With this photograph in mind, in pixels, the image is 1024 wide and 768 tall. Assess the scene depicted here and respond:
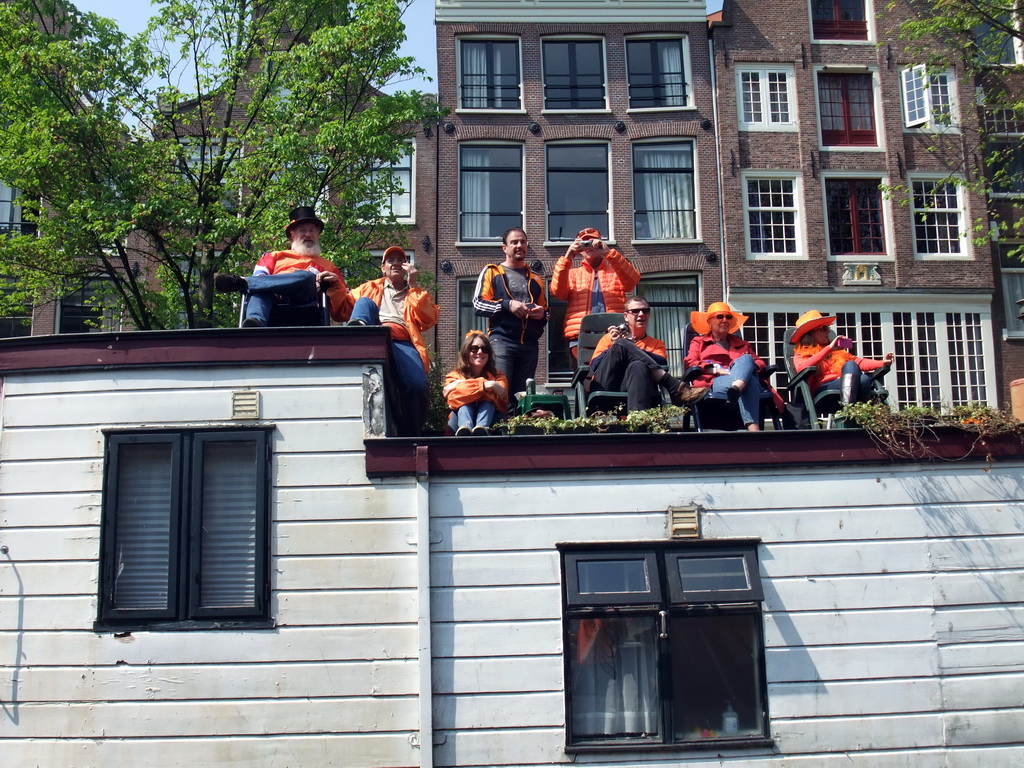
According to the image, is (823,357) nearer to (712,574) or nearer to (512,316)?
(512,316)

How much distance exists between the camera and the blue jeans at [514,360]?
32.7 feet

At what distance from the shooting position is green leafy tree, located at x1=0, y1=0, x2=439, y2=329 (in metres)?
16.3

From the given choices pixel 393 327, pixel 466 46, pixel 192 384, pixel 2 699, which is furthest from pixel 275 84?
pixel 2 699

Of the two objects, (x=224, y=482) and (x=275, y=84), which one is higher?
(x=275, y=84)

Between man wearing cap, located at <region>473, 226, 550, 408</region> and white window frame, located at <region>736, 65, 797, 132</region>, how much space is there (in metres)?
16.0

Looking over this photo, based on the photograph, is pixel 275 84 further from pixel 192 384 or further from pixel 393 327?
pixel 192 384

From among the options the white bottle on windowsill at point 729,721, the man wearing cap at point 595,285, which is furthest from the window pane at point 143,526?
the man wearing cap at point 595,285

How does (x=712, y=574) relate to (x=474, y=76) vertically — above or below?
below

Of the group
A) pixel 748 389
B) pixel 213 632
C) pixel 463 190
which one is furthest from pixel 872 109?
pixel 213 632

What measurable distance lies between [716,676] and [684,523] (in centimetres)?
99

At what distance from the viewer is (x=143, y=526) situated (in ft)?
22.7

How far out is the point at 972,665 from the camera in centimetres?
696

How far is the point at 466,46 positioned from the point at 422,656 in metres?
20.7

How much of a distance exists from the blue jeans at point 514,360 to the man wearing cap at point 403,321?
105cm
